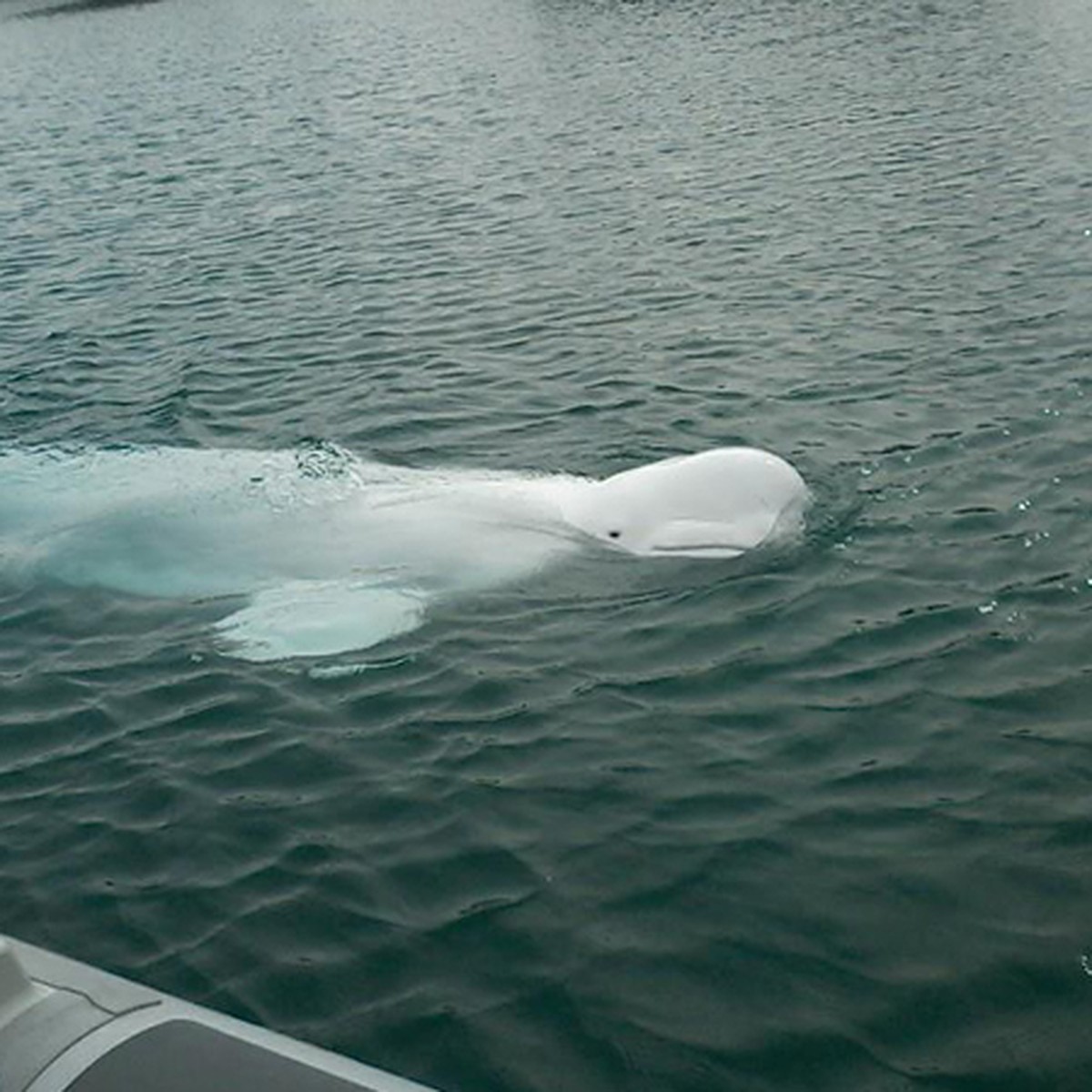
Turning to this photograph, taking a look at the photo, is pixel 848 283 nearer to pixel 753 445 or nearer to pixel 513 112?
pixel 753 445

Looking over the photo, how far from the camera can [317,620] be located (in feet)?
36.3

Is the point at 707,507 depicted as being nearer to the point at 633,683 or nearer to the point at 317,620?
the point at 633,683

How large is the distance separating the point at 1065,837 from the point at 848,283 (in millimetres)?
10631

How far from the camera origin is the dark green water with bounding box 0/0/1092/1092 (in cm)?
734

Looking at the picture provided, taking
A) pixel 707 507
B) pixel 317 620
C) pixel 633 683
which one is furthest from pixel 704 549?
pixel 317 620

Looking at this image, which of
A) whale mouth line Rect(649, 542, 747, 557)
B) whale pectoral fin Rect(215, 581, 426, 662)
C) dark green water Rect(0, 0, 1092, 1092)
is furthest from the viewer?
whale mouth line Rect(649, 542, 747, 557)

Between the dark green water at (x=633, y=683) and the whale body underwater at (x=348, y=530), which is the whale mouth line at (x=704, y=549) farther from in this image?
the dark green water at (x=633, y=683)

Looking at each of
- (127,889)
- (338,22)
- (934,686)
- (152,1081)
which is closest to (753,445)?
(934,686)

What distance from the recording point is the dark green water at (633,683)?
7.34 m

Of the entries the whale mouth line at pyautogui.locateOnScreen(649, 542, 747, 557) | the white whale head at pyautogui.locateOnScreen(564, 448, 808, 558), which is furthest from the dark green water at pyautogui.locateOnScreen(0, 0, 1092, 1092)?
the white whale head at pyautogui.locateOnScreen(564, 448, 808, 558)

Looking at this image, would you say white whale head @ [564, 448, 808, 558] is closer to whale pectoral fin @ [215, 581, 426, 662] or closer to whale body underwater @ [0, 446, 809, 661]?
whale body underwater @ [0, 446, 809, 661]

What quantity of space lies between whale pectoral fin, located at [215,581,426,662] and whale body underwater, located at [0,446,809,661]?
0.01 meters

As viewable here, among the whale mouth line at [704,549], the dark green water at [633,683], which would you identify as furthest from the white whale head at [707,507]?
the dark green water at [633,683]

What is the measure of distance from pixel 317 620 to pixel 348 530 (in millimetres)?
1243
